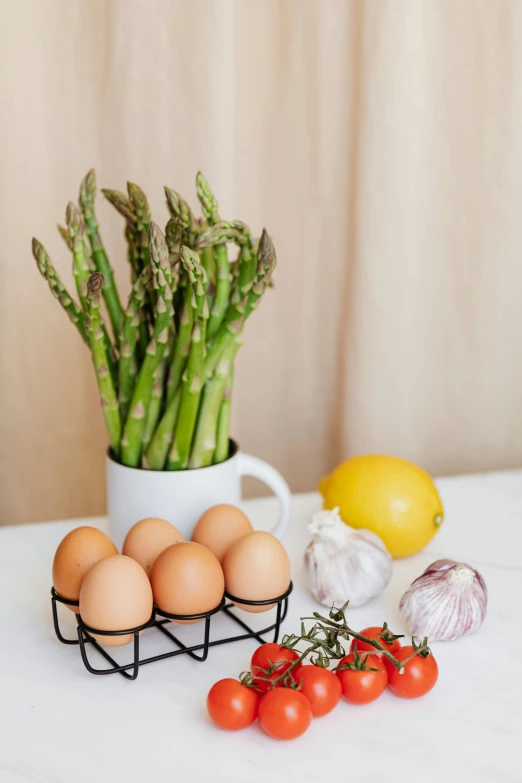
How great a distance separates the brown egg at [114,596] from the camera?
62 centimetres

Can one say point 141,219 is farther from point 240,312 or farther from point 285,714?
point 285,714

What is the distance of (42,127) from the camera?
1146 mm

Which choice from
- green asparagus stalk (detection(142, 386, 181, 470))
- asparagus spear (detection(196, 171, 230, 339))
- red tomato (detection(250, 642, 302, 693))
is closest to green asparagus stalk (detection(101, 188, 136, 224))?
asparagus spear (detection(196, 171, 230, 339))

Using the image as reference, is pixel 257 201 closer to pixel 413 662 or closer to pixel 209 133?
pixel 209 133

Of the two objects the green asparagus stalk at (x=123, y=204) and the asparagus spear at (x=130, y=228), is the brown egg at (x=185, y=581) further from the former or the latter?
the green asparagus stalk at (x=123, y=204)

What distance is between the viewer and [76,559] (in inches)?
26.3

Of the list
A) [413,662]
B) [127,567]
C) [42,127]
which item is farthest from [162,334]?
[42,127]

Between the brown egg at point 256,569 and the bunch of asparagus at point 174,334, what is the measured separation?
17cm

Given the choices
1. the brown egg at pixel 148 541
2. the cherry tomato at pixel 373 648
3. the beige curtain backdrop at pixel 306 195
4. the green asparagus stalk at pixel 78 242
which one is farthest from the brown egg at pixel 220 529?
the beige curtain backdrop at pixel 306 195

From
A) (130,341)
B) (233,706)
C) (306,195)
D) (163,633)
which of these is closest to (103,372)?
(130,341)

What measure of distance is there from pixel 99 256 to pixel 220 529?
35 centimetres

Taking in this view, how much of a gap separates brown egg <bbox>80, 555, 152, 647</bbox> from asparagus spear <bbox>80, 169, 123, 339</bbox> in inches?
12.7

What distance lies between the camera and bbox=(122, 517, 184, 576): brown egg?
70 cm

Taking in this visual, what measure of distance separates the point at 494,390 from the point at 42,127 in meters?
0.80
